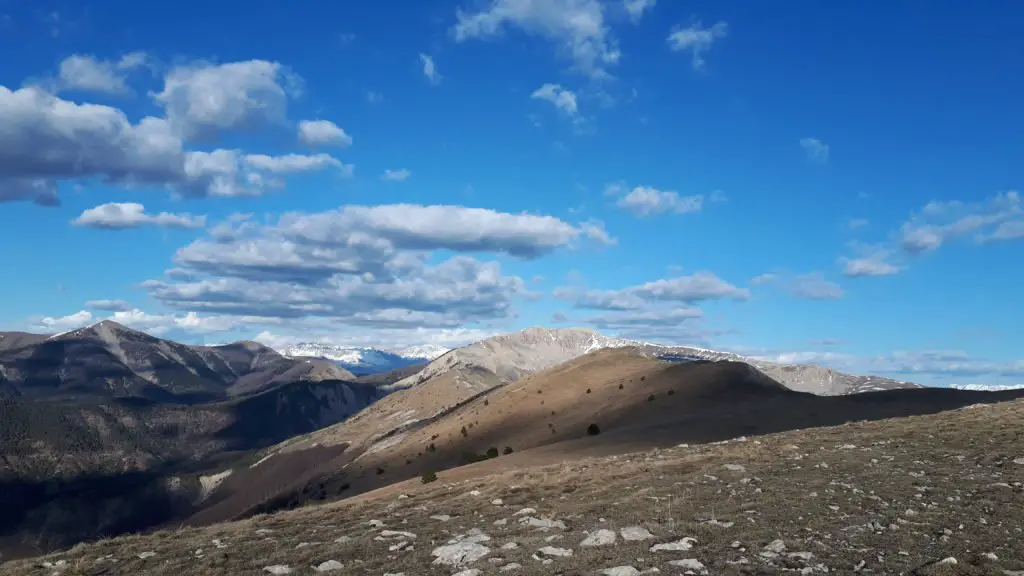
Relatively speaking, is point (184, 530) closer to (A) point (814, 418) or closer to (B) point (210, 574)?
(B) point (210, 574)

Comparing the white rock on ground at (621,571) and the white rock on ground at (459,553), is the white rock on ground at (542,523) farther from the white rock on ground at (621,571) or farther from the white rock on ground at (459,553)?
the white rock on ground at (621,571)

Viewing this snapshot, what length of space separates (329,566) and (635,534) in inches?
249

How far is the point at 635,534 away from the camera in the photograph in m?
14.6

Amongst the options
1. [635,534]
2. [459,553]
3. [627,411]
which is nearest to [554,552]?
[459,553]

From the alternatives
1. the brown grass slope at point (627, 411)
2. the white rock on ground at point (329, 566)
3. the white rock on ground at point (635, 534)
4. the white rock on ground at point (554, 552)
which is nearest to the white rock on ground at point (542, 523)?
the white rock on ground at point (635, 534)

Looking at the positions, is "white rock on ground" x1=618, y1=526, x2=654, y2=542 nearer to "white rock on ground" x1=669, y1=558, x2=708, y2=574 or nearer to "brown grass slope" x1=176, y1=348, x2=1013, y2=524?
"white rock on ground" x1=669, y1=558, x2=708, y2=574

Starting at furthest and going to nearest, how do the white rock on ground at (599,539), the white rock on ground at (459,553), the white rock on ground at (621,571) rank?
the white rock on ground at (599,539)
the white rock on ground at (459,553)
the white rock on ground at (621,571)

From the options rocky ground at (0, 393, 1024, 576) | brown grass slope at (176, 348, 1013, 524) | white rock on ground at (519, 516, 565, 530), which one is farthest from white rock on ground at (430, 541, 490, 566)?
brown grass slope at (176, 348, 1013, 524)

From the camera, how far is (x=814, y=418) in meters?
49.4

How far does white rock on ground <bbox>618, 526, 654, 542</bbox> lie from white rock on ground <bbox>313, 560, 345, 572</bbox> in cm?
584

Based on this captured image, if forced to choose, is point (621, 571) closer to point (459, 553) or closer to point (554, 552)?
point (554, 552)

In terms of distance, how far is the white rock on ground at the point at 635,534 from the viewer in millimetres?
14227

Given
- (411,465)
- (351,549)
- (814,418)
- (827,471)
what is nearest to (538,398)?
(411,465)

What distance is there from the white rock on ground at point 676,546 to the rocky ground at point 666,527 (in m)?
0.04
